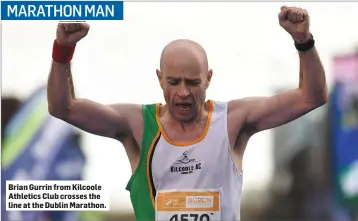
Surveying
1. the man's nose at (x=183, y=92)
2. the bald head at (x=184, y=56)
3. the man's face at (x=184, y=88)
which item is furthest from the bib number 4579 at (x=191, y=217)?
the bald head at (x=184, y=56)

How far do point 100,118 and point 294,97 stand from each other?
127cm

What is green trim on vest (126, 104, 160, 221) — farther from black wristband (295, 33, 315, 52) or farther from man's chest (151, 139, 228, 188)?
black wristband (295, 33, 315, 52)

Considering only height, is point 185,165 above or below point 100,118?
below

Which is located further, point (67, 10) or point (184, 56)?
point (67, 10)

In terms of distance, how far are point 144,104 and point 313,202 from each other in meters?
7.61

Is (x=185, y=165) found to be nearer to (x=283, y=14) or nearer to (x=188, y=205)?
(x=188, y=205)

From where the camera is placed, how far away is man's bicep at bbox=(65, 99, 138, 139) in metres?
4.95

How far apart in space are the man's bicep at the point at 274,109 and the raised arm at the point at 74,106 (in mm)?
756

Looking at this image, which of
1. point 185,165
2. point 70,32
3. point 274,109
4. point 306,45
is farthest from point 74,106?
point 306,45

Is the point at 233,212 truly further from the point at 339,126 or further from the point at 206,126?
the point at 339,126

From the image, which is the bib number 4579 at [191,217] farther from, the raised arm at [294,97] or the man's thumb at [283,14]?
the man's thumb at [283,14]

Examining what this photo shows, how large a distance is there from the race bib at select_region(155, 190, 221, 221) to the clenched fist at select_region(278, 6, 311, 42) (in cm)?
118

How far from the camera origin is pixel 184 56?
5.02 metres

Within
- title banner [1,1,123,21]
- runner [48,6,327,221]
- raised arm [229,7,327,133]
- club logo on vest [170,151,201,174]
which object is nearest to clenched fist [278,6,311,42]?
raised arm [229,7,327,133]
